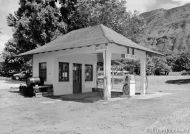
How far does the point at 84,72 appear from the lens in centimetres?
2162

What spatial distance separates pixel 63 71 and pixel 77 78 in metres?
1.74

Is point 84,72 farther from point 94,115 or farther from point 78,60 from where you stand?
point 94,115

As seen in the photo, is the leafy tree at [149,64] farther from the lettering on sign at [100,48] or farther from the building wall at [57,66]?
the lettering on sign at [100,48]

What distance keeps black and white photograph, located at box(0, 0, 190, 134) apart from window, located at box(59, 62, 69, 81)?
75 millimetres

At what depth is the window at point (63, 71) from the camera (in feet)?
64.1

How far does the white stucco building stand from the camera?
15969 millimetres

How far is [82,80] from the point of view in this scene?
21.6m

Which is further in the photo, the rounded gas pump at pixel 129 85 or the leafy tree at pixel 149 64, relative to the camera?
the leafy tree at pixel 149 64

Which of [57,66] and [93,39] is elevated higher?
[93,39]

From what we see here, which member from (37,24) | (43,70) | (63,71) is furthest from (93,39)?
(37,24)

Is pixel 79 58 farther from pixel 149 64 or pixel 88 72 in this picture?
pixel 149 64

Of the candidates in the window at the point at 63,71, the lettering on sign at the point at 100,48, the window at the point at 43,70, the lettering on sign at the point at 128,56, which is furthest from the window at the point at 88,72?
the lettering on sign at the point at 100,48

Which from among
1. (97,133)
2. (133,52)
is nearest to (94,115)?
(97,133)

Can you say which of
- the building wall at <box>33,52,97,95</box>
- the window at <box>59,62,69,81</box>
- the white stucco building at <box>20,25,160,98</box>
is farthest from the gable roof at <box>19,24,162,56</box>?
the window at <box>59,62,69,81</box>
